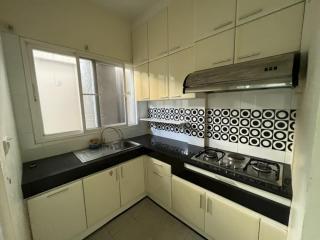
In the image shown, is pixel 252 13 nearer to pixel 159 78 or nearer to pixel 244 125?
pixel 244 125

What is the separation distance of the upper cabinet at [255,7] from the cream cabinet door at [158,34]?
0.88 metres

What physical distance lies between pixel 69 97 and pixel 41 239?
58.7 inches

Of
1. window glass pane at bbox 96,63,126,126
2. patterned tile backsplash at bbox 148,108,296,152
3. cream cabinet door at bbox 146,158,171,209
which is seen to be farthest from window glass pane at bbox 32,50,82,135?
patterned tile backsplash at bbox 148,108,296,152

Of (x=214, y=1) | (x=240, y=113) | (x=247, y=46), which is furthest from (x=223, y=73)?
(x=214, y=1)

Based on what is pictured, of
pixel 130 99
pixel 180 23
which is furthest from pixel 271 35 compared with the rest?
pixel 130 99

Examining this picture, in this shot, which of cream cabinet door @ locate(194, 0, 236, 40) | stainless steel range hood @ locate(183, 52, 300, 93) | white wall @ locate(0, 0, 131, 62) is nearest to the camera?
stainless steel range hood @ locate(183, 52, 300, 93)

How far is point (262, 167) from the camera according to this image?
1296 millimetres

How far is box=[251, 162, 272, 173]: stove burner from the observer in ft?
4.05

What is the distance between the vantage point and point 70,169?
1.42 m

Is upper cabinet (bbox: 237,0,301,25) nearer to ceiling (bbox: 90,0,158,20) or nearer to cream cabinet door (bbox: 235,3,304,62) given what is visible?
cream cabinet door (bbox: 235,3,304,62)

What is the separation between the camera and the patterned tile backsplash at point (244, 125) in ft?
4.50

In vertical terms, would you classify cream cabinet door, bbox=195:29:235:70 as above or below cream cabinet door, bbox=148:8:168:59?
below

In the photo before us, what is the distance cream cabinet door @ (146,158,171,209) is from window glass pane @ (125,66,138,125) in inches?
34.1

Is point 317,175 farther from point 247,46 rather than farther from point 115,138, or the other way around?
point 115,138
